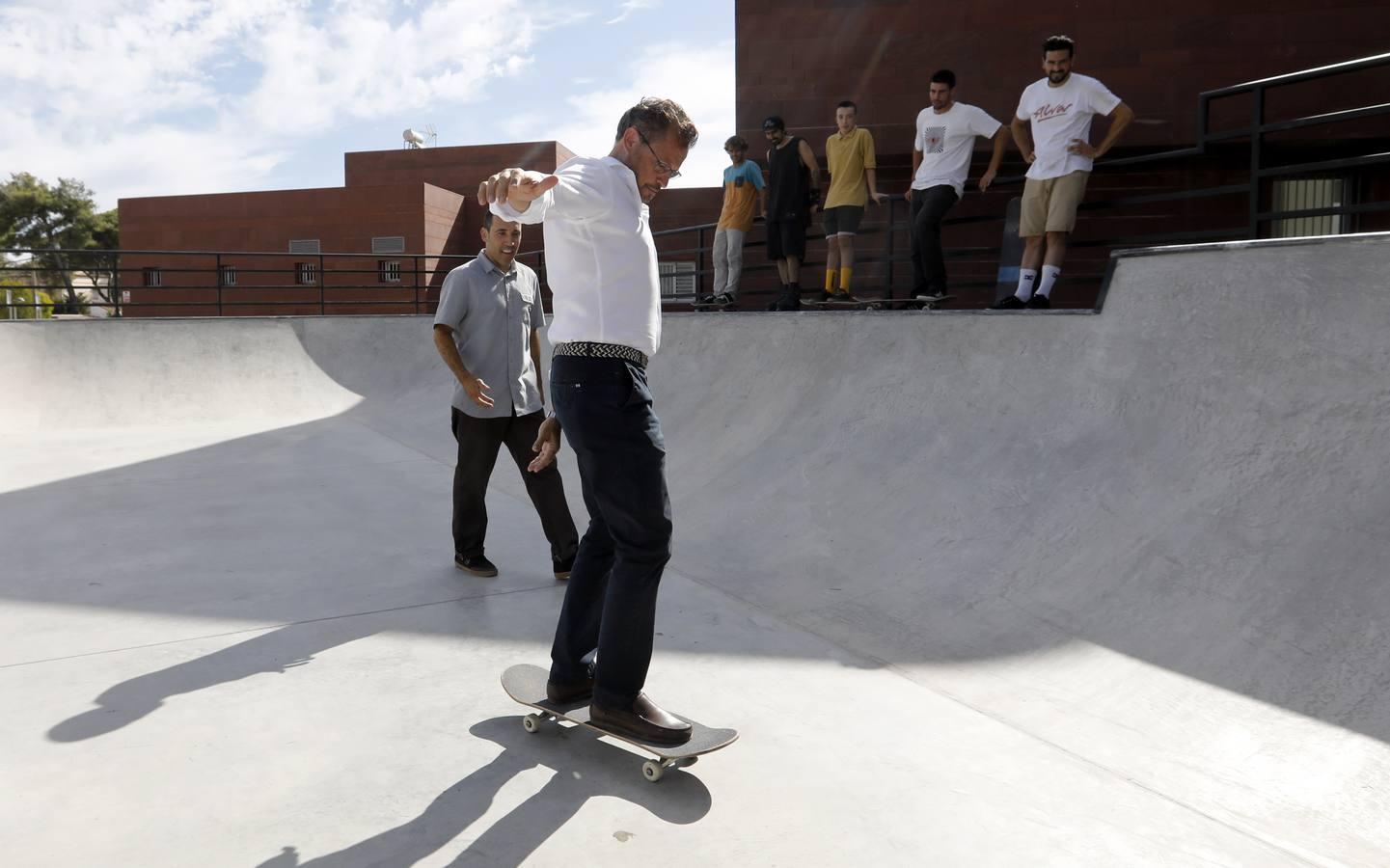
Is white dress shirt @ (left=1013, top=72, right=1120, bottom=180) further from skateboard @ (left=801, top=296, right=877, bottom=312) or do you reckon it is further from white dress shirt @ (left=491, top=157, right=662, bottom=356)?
white dress shirt @ (left=491, top=157, right=662, bottom=356)

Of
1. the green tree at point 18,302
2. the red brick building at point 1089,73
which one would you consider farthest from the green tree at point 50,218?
the red brick building at point 1089,73

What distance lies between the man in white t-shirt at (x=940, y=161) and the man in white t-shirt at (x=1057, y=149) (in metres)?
0.53

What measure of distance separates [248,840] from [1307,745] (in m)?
2.82

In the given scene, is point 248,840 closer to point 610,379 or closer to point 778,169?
point 610,379

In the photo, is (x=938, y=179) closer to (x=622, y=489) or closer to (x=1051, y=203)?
(x=1051, y=203)

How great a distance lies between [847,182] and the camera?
8.17 meters

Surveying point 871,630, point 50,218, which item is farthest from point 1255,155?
point 50,218

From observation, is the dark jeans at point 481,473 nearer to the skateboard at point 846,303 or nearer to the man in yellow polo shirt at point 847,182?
the skateboard at point 846,303

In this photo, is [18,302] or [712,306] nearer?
[712,306]

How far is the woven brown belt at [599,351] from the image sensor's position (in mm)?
2605

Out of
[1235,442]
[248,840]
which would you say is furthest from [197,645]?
[1235,442]

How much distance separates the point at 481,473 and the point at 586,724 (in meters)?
2.21

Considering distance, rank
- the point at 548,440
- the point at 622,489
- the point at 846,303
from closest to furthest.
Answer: the point at 622,489 → the point at 548,440 → the point at 846,303

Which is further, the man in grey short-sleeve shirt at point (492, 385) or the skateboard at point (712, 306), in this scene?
the skateboard at point (712, 306)
